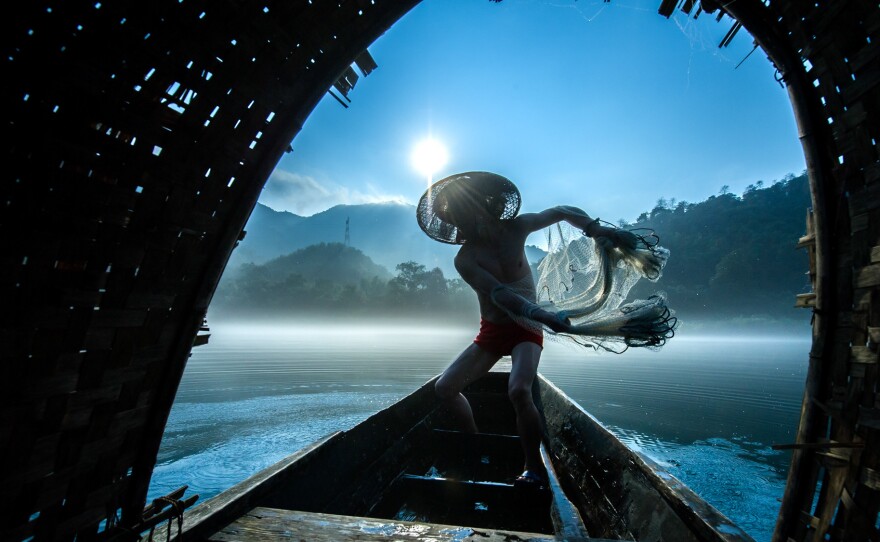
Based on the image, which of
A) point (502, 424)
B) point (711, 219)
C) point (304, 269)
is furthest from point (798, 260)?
point (304, 269)

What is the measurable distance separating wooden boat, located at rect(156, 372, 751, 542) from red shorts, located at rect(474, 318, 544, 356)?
2.97ft

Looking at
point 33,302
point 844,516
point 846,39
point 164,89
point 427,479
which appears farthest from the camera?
point 427,479

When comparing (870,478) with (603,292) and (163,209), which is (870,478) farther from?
(163,209)

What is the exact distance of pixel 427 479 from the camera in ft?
9.06

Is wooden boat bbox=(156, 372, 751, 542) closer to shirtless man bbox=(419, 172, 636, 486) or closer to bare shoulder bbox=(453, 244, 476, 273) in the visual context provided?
shirtless man bbox=(419, 172, 636, 486)

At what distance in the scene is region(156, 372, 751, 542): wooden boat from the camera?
1.39 metres

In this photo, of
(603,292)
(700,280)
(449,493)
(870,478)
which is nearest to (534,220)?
(603,292)

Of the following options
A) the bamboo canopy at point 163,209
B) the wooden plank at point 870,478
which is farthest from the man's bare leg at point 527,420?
the wooden plank at point 870,478

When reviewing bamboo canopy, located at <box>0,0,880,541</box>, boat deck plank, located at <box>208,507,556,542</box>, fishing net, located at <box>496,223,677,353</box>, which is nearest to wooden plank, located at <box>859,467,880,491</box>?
bamboo canopy, located at <box>0,0,880,541</box>

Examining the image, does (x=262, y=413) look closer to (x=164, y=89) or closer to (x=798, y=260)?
(x=164, y=89)

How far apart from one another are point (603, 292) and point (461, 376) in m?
1.42

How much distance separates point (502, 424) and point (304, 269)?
167m

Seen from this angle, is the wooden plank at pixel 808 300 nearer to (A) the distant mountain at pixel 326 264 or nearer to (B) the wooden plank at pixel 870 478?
(B) the wooden plank at pixel 870 478

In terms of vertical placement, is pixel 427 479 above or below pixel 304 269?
below
